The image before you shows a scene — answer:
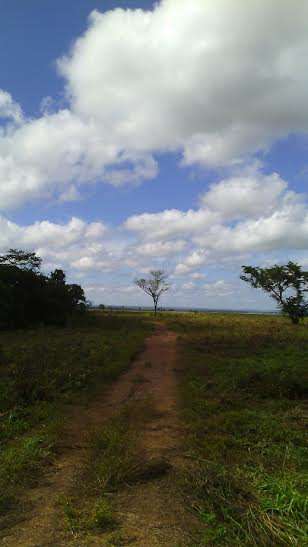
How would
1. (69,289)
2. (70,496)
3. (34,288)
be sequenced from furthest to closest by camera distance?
(69,289) < (34,288) < (70,496)

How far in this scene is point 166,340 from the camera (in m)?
24.6

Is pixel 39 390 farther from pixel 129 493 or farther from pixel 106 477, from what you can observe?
pixel 129 493

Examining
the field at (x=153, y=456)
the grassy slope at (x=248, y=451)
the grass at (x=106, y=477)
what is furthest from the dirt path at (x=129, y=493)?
the grassy slope at (x=248, y=451)

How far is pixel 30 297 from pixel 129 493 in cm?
2902

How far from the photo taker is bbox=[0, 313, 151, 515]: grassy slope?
565 cm

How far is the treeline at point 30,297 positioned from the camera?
29.3 m

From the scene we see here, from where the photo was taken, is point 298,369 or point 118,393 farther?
point 298,369

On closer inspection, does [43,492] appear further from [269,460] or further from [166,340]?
[166,340]

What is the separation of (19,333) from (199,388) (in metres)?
19.0

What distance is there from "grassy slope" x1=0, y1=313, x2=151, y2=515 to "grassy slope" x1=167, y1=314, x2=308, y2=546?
104 inches

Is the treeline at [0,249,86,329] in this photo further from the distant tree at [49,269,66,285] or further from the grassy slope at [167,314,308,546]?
the grassy slope at [167,314,308,546]

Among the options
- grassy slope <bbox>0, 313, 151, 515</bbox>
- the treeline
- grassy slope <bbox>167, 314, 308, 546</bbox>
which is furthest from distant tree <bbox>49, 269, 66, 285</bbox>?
grassy slope <bbox>167, 314, 308, 546</bbox>

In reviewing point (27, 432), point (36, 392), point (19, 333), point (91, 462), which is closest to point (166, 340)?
point (19, 333)

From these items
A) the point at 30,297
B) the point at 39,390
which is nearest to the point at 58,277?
the point at 30,297
